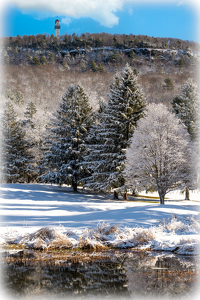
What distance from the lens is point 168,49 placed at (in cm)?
13425

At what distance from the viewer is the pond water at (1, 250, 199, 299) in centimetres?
486

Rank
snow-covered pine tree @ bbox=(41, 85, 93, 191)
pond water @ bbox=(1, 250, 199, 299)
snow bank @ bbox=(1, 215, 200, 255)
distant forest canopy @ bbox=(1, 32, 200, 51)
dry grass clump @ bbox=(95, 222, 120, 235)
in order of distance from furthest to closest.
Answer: distant forest canopy @ bbox=(1, 32, 200, 51)
snow-covered pine tree @ bbox=(41, 85, 93, 191)
dry grass clump @ bbox=(95, 222, 120, 235)
snow bank @ bbox=(1, 215, 200, 255)
pond water @ bbox=(1, 250, 199, 299)

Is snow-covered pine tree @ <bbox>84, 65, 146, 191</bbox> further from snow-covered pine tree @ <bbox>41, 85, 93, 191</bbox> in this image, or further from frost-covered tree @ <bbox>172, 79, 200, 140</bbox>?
frost-covered tree @ <bbox>172, 79, 200, 140</bbox>

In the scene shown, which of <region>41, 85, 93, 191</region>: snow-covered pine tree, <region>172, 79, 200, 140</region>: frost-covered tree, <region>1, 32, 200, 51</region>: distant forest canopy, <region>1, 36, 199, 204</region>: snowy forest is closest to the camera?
<region>1, 36, 199, 204</region>: snowy forest

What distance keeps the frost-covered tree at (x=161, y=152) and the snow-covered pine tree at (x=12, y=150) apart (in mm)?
16167

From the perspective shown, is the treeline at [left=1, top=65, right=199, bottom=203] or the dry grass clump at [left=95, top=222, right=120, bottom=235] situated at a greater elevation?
the treeline at [left=1, top=65, right=199, bottom=203]

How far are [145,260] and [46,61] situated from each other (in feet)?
→ 380

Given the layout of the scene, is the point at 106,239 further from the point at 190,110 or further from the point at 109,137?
the point at 190,110

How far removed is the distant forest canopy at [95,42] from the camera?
136m

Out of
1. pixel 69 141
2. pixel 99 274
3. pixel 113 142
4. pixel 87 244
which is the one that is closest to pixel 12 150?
pixel 69 141

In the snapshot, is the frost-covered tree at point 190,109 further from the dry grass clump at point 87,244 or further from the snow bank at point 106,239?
the dry grass clump at point 87,244

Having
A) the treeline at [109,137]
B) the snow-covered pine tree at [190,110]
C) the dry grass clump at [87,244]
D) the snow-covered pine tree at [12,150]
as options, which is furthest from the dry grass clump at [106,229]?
the snow-covered pine tree at [12,150]

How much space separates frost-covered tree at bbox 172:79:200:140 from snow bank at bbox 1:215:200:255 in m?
18.8

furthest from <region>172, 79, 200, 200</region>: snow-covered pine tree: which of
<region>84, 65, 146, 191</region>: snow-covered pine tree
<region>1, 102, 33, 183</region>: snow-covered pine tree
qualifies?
<region>1, 102, 33, 183</region>: snow-covered pine tree
